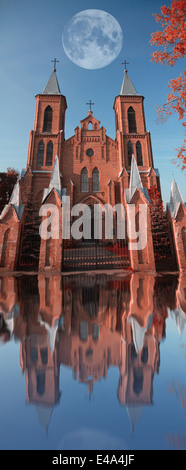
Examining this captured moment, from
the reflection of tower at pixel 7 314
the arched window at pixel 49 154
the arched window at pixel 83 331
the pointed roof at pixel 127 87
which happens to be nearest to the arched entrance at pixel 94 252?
the reflection of tower at pixel 7 314

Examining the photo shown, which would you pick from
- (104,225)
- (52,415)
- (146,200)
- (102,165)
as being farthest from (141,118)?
(52,415)

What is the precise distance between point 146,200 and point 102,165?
14818mm

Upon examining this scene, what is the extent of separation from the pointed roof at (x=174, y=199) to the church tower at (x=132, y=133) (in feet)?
37.9

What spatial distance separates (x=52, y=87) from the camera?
25406mm

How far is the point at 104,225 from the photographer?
827 inches

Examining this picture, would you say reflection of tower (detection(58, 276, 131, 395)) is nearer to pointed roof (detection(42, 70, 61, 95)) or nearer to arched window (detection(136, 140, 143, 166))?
arched window (detection(136, 140, 143, 166))

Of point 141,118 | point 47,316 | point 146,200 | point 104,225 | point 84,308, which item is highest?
point 141,118

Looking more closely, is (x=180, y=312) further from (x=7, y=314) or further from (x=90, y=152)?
(x=90, y=152)

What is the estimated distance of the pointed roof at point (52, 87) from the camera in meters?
24.8

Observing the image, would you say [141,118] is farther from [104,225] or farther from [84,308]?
[84,308]

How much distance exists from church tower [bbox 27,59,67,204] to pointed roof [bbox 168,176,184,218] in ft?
50.7

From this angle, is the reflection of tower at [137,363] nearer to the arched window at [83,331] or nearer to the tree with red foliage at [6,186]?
the arched window at [83,331]

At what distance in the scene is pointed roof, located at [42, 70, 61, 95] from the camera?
24.8 m

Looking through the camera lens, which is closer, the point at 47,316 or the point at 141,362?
the point at 141,362
